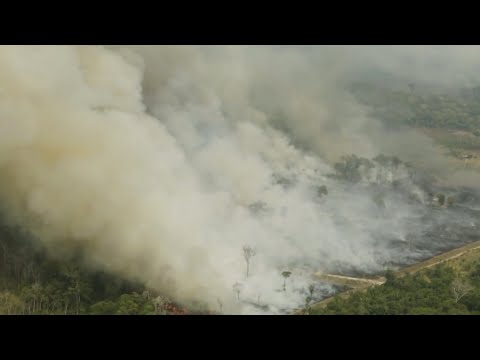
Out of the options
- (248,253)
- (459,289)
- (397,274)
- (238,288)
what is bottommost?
(459,289)

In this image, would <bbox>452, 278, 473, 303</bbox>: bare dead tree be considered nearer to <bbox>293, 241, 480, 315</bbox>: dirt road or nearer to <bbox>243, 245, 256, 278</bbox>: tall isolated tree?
<bbox>293, 241, 480, 315</bbox>: dirt road

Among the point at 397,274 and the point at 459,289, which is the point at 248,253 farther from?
the point at 459,289

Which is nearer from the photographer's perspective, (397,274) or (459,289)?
(459,289)

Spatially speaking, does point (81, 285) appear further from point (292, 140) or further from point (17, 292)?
point (292, 140)

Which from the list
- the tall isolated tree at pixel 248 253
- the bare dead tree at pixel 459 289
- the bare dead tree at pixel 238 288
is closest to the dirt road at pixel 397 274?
the bare dead tree at pixel 238 288

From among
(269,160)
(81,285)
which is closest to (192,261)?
(81,285)

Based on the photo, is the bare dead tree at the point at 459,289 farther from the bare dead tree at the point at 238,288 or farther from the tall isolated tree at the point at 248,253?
the tall isolated tree at the point at 248,253

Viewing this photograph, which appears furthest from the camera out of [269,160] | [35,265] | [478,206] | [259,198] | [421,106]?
[421,106]

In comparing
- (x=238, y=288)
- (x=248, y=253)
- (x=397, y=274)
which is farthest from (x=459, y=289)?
(x=248, y=253)
